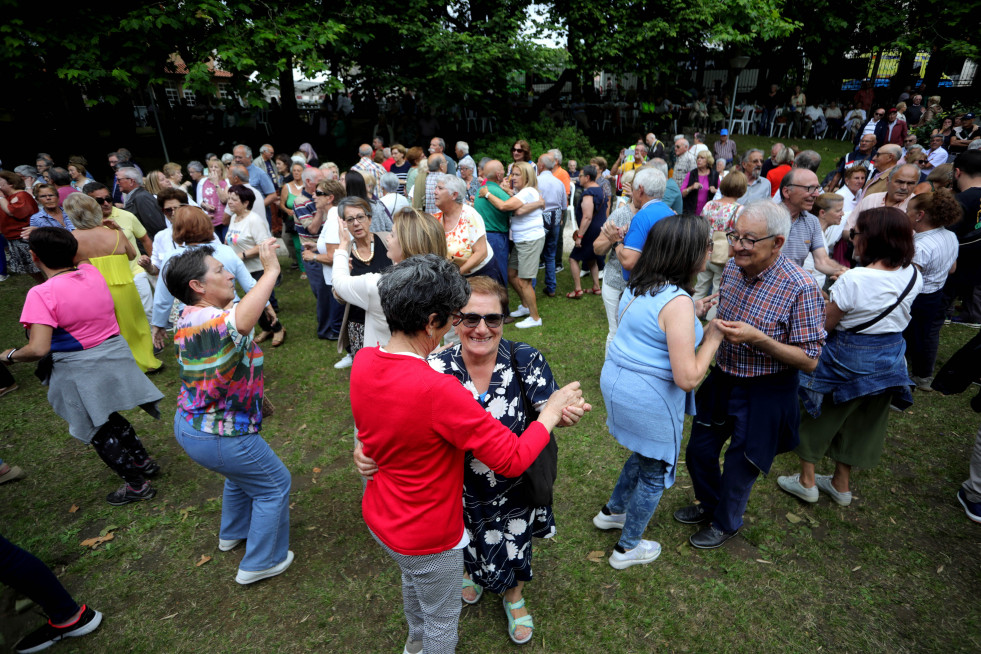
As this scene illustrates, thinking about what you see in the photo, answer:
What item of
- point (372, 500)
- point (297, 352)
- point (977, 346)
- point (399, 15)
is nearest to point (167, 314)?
point (297, 352)

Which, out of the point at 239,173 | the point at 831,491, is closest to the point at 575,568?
the point at 831,491

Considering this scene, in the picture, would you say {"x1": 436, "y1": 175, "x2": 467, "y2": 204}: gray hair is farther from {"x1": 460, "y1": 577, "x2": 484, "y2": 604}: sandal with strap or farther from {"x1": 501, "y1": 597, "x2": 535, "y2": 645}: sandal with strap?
{"x1": 501, "y1": 597, "x2": 535, "y2": 645}: sandal with strap

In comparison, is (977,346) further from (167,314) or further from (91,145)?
(91,145)

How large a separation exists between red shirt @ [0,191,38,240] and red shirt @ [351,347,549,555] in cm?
943

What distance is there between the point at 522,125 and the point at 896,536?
53.7 ft

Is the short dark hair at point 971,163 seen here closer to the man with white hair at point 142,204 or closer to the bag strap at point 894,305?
the bag strap at point 894,305

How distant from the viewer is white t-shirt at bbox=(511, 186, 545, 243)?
6.66 metres

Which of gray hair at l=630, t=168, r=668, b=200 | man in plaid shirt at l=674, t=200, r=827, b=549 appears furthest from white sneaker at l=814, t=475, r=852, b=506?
gray hair at l=630, t=168, r=668, b=200

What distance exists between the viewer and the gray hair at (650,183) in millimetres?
4277

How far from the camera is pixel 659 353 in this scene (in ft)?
8.64

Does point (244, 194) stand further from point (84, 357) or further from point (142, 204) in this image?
point (84, 357)

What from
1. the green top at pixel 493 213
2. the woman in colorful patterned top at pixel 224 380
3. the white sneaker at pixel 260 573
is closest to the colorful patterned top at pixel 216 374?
the woman in colorful patterned top at pixel 224 380

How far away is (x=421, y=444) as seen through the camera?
187 centimetres

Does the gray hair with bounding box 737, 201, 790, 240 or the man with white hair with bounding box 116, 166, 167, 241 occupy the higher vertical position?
the gray hair with bounding box 737, 201, 790, 240
